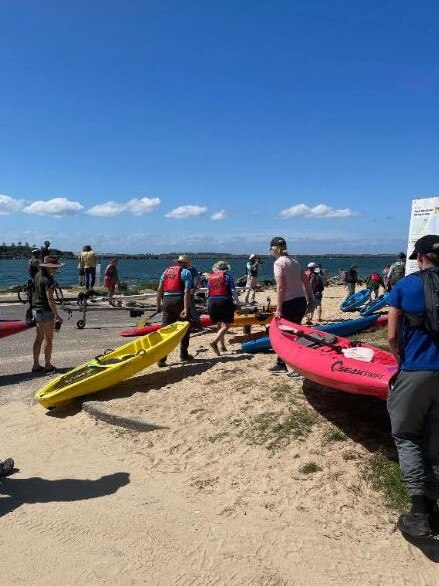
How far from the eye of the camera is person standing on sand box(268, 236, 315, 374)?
689cm

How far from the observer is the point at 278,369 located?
23.4 feet

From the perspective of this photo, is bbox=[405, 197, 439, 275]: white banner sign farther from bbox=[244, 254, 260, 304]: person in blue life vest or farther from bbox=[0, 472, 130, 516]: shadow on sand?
bbox=[244, 254, 260, 304]: person in blue life vest

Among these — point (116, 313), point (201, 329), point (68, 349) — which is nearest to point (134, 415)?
point (68, 349)

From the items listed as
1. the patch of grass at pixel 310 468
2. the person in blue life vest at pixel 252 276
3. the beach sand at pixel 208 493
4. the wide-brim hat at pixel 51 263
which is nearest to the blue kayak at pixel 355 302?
the person in blue life vest at pixel 252 276

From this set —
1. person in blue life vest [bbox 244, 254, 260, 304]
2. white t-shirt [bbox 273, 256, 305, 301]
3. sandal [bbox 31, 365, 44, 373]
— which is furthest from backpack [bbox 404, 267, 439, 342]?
person in blue life vest [bbox 244, 254, 260, 304]

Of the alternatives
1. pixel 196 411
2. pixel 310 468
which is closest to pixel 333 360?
pixel 310 468

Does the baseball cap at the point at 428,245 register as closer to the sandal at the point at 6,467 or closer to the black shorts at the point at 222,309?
the sandal at the point at 6,467

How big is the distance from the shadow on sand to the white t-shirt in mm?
3378

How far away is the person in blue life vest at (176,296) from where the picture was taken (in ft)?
26.4

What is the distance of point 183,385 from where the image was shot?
7.01 metres

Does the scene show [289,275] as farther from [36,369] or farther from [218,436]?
[36,369]

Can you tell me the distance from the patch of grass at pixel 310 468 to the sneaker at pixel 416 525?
1.02m

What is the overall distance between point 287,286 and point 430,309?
3.59 metres

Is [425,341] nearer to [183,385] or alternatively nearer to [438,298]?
[438,298]
